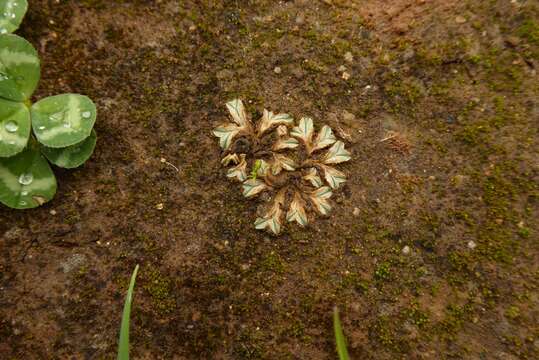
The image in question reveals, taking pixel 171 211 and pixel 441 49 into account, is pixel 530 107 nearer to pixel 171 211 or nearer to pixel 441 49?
pixel 441 49

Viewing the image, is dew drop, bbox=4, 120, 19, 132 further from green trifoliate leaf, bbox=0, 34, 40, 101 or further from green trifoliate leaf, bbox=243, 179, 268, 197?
green trifoliate leaf, bbox=243, 179, 268, 197

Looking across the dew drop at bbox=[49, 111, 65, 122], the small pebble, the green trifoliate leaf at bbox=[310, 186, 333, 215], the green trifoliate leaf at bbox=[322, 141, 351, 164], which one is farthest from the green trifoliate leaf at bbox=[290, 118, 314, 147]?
the dew drop at bbox=[49, 111, 65, 122]

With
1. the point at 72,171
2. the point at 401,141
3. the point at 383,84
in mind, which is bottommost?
the point at 72,171

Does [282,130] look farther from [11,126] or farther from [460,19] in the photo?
[11,126]

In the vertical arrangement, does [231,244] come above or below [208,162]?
below

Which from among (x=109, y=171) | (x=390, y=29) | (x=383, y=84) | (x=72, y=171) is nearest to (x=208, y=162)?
(x=109, y=171)

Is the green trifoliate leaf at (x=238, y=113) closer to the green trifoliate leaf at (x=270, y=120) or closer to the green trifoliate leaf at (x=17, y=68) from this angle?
the green trifoliate leaf at (x=270, y=120)
